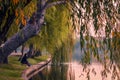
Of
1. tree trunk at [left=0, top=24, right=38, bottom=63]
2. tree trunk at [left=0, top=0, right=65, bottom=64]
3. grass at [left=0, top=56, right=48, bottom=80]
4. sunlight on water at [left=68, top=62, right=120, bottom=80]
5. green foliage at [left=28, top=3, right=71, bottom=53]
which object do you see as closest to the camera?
sunlight on water at [left=68, top=62, right=120, bottom=80]

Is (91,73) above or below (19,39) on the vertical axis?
below

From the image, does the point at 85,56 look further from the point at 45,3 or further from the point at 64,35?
the point at 64,35

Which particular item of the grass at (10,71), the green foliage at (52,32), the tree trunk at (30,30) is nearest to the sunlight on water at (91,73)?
the tree trunk at (30,30)

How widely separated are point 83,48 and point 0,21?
462 centimetres

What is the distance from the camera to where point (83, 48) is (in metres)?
6.12

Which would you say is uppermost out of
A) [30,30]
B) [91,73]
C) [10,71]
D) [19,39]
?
[30,30]

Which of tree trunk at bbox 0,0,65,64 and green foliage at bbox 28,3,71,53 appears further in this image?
green foliage at bbox 28,3,71,53

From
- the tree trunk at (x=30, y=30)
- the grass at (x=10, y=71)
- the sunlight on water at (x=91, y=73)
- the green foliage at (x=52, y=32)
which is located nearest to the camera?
the sunlight on water at (x=91, y=73)

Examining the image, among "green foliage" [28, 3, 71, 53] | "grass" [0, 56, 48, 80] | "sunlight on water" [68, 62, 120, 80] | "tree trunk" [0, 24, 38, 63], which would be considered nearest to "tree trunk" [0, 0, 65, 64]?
"tree trunk" [0, 24, 38, 63]

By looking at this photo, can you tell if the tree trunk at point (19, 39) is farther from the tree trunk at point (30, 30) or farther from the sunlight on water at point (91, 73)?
the sunlight on water at point (91, 73)

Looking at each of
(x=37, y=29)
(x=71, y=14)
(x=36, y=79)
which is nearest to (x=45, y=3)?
(x=37, y=29)

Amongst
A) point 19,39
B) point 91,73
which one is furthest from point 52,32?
point 19,39

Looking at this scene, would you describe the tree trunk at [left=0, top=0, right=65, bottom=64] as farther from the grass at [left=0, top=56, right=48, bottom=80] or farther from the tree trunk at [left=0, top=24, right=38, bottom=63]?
the grass at [left=0, top=56, right=48, bottom=80]

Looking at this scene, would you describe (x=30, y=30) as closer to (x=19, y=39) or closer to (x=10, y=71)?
(x=19, y=39)
